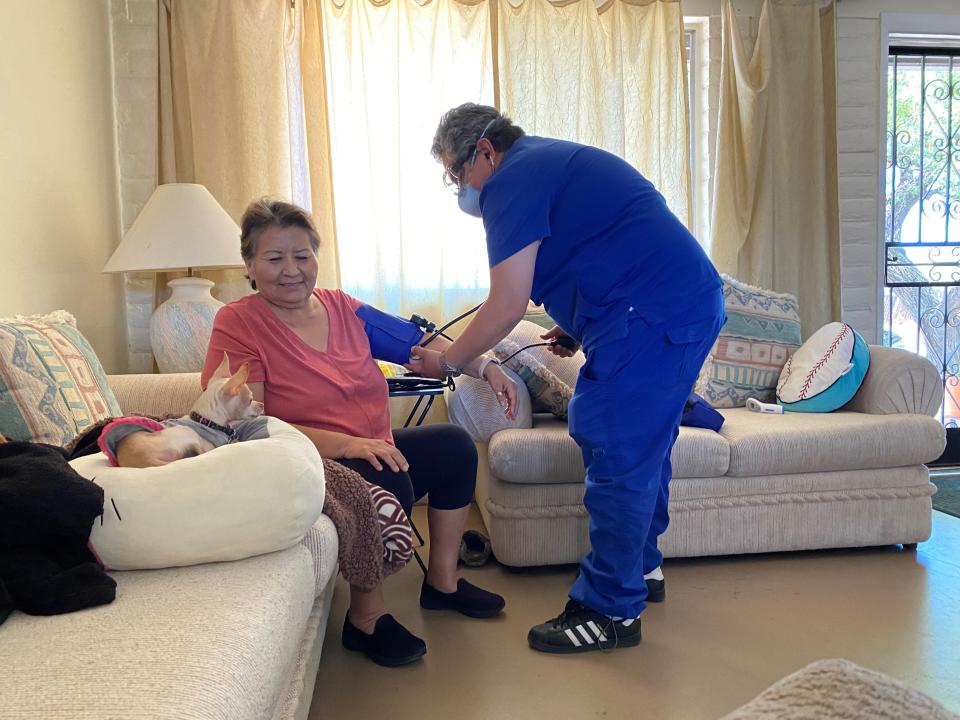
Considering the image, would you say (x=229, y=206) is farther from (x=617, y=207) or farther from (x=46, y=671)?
(x=46, y=671)

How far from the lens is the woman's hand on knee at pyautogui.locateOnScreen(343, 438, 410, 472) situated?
183 centimetres

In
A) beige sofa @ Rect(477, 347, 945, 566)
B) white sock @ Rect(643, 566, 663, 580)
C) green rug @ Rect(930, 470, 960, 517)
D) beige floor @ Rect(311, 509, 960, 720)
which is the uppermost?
beige sofa @ Rect(477, 347, 945, 566)

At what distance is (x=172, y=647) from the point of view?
3.00ft

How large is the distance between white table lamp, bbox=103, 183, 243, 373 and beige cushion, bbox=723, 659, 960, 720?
2.51 m

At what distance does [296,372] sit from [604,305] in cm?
76

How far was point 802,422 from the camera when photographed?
2.74 meters

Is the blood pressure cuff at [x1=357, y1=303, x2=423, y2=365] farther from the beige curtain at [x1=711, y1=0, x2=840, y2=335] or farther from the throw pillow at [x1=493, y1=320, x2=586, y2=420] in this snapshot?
the beige curtain at [x1=711, y1=0, x2=840, y2=335]

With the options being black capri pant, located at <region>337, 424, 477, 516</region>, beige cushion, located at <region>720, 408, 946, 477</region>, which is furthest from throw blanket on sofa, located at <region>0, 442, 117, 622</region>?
beige cushion, located at <region>720, 408, 946, 477</region>

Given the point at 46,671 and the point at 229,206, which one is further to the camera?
the point at 229,206

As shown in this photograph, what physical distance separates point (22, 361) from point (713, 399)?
241 centimetres

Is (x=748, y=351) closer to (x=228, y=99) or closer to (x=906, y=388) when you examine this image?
(x=906, y=388)

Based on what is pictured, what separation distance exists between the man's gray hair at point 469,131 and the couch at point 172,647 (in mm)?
1121

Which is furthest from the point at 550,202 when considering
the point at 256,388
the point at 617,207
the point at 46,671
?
the point at 46,671

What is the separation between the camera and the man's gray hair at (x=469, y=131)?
2.03 meters
